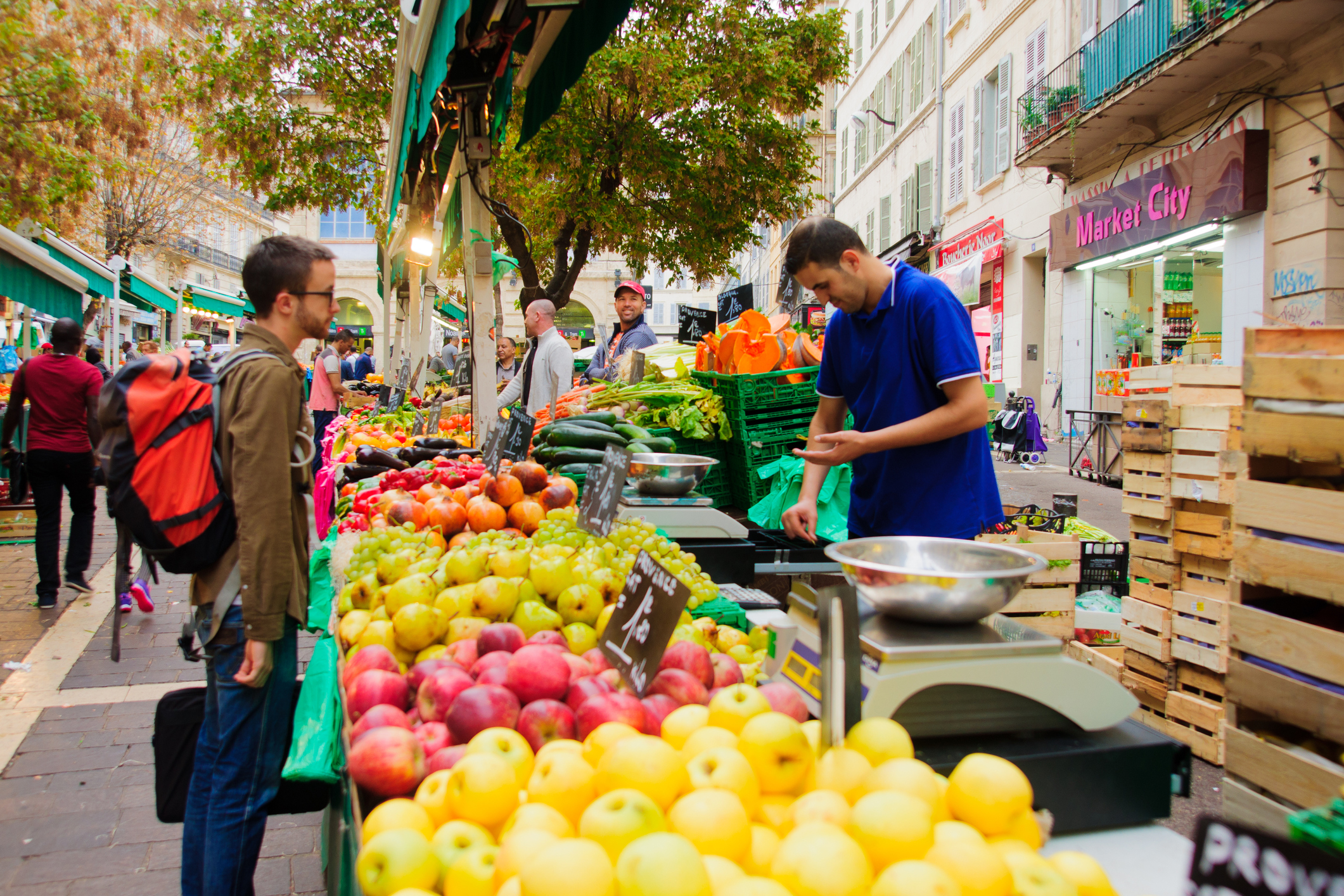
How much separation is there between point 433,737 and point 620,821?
64cm

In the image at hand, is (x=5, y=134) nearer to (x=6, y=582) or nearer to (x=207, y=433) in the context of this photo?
(x=6, y=582)

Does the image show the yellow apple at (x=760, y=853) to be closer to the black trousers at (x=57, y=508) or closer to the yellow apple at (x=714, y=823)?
the yellow apple at (x=714, y=823)

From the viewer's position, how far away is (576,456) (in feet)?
13.9

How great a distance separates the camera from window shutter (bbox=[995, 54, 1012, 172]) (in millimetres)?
17859

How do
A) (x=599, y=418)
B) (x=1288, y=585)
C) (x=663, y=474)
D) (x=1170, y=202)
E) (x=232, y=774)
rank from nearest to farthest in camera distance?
(x=1288, y=585)
(x=232, y=774)
(x=663, y=474)
(x=599, y=418)
(x=1170, y=202)

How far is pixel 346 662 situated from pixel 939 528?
1915mm

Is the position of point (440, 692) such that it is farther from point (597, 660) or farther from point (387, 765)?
point (597, 660)

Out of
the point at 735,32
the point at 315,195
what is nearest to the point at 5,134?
the point at 315,195

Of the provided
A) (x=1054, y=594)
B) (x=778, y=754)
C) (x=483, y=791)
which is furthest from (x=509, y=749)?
(x=1054, y=594)

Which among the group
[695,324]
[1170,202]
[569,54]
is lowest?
[695,324]

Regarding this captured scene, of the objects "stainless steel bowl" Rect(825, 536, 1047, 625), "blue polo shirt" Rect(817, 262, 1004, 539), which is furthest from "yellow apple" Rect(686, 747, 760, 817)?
"blue polo shirt" Rect(817, 262, 1004, 539)

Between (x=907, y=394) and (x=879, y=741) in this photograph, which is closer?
(x=879, y=741)

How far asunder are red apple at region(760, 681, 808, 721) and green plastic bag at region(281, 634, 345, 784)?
1.20 metres

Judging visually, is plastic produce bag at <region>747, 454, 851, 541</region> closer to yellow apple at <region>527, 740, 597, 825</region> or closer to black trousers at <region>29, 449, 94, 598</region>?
yellow apple at <region>527, 740, 597, 825</region>
